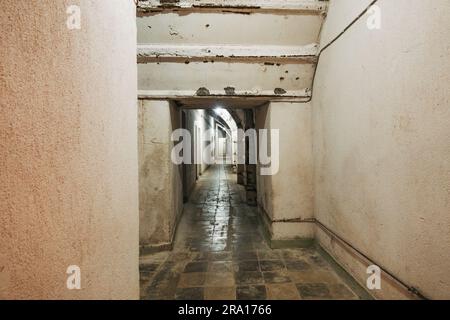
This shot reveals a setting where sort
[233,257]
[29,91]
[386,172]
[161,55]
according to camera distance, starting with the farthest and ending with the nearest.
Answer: [233,257] → [161,55] → [386,172] → [29,91]

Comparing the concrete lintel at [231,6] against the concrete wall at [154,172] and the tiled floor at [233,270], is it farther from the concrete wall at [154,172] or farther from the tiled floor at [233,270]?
the tiled floor at [233,270]

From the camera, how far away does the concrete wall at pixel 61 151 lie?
2.73 feet

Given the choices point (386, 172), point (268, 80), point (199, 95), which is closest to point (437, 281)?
point (386, 172)

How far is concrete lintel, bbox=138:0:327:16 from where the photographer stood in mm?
3496

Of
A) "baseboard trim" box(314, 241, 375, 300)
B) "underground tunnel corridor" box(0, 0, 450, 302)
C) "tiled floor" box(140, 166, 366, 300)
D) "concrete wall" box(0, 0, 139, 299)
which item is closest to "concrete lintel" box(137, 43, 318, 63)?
A: "underground tunnel corridor" box(0, 0, 450, 302)

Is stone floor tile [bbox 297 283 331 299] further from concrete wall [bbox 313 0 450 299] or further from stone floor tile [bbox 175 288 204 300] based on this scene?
stone floor tile [bbox 175 288 204 300]

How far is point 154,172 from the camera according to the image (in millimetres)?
4508

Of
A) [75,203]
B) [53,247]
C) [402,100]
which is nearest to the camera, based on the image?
[53,247]

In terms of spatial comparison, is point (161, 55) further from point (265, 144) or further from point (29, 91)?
point (29, 91)

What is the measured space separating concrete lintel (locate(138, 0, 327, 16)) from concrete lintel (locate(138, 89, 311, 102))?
3.81 feet

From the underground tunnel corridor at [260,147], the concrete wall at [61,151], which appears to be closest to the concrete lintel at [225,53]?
the underground tunnel corridor at [260,147]

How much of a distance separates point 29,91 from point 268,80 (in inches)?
151

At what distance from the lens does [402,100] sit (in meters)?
2.24

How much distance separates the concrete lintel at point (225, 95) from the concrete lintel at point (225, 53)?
1.65ft
